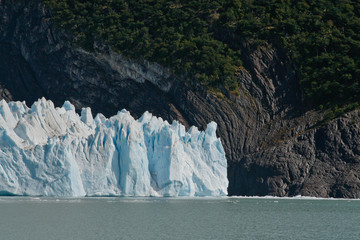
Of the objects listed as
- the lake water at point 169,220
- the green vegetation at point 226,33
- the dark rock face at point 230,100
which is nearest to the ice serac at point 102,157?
the lake water at point 169,220

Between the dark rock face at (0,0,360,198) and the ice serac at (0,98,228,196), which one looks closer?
the ice serac at (0,98,228,196)

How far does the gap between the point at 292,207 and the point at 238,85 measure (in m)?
23.6

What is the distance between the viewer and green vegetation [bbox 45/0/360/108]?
78438mm

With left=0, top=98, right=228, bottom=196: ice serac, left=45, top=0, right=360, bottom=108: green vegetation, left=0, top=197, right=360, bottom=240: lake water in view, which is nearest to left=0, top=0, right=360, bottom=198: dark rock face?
left=45, top=0, right=360, bottom=108: green vegetation

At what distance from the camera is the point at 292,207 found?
2288 inches

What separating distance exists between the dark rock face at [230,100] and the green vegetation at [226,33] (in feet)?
4.41

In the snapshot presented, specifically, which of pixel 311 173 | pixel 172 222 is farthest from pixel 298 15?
pixel 172 222

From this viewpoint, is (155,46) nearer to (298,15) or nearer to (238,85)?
(238,85)

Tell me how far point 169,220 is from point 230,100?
34.1 m

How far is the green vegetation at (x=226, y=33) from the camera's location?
78438mm

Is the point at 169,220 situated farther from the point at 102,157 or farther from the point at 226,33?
the point at 226,33

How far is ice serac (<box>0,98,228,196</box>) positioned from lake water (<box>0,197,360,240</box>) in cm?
137

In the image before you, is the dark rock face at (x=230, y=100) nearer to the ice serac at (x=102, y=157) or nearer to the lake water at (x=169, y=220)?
the ice serac at (x=102, y=157)

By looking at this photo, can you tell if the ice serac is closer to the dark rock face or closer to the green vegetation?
the dark rock face
